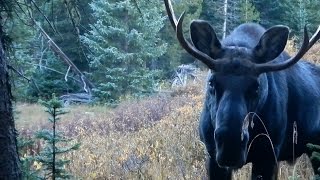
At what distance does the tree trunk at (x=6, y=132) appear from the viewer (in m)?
3.86

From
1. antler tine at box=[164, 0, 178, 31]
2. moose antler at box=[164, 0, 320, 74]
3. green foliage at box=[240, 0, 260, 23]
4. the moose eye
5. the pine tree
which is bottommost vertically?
the pine tree

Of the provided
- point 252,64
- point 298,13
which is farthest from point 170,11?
point 298,13

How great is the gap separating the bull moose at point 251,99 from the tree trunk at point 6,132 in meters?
1.28

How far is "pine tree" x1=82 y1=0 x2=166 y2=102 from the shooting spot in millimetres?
27797

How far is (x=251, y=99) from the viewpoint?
4.59 meters

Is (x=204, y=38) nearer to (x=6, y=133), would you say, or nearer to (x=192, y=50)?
(x=192, y=50)

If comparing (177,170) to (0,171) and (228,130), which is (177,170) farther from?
(0,171)

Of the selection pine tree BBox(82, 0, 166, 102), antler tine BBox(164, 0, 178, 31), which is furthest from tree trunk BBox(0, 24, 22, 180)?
pine tree BBox(82, 0, 166, 102)

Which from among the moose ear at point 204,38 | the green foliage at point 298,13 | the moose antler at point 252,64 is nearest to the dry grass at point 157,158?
the moose antler at point 252,64

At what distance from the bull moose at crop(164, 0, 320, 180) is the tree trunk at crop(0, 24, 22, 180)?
4.19 feet

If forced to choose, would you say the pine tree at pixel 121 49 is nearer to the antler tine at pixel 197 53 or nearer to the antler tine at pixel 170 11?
the antler tine at pixel 170 11

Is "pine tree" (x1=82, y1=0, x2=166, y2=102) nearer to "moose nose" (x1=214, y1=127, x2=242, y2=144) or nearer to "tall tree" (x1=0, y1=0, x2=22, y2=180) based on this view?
"moose nose" (x1=214, y1=127, x2=242, y2=144)

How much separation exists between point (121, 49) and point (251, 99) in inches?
954

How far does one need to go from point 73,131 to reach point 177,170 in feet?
32.8
